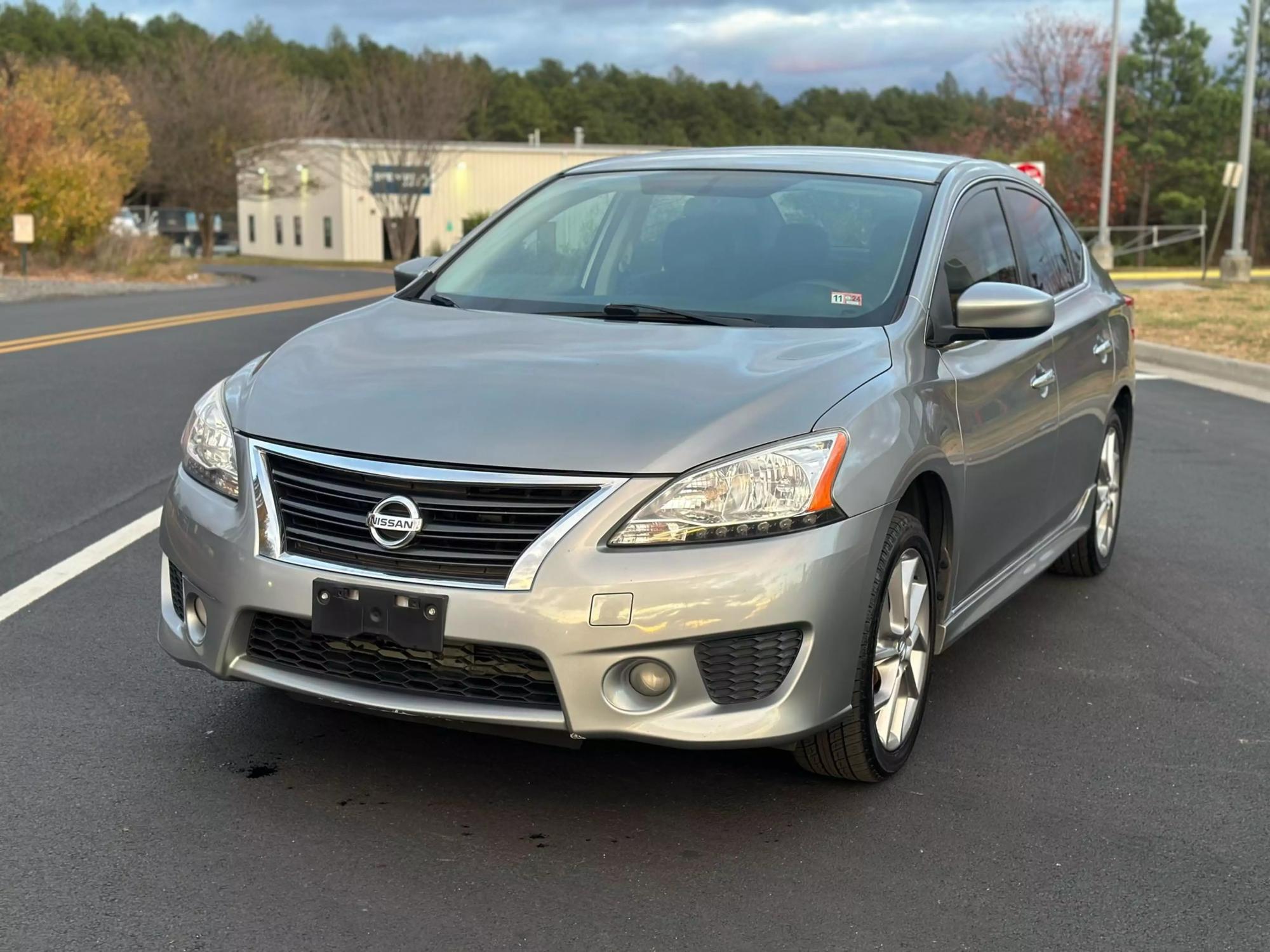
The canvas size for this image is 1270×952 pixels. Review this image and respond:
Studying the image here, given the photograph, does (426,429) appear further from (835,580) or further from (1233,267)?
(1233,267)

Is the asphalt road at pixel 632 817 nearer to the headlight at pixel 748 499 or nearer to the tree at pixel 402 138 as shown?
the headlight at pixel 748 499

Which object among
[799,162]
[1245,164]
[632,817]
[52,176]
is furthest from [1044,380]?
[52,176]

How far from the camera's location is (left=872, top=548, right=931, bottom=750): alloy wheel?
3912 mm

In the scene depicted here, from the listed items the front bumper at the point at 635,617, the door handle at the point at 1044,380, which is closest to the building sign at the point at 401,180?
the door handle at the point at 1044,380

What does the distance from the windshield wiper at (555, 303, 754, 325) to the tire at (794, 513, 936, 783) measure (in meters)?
0.87

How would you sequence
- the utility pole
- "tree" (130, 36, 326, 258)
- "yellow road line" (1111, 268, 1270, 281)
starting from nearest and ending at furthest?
the utility pole < "yellow road line" (1111, 268, 1270, 281) < "tree" (130, 36, 326, 258)

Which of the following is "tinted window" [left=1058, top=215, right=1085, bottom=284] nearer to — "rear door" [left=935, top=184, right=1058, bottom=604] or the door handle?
"rear door" [left=935, top=184, right=1058, bottom=604]

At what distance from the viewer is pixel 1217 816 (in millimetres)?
3852

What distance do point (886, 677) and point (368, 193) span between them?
224ft

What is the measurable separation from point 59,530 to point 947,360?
4.27 meters

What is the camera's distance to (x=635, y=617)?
132 inches

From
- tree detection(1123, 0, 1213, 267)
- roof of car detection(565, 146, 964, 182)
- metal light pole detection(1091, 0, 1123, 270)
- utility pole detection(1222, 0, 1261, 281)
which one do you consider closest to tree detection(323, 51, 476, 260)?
tree detection(1123, 0, 1213, 267)

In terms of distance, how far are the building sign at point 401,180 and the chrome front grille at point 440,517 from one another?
66100 mm

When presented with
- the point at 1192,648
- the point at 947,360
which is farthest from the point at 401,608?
the point at 1192,648
